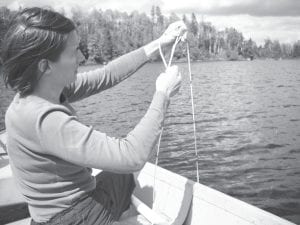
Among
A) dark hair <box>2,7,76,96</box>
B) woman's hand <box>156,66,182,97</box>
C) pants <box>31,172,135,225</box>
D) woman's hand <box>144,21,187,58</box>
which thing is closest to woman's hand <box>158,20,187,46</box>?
woman's hand <box>144,21,187,58</box>

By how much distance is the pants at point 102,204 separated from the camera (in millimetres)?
1957

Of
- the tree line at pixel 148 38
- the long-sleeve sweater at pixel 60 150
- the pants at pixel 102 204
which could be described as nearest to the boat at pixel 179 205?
the pants at pixel 102 204

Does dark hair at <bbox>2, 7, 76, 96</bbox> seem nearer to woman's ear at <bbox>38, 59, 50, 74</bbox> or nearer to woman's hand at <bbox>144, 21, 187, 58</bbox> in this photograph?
woman's ear at <bbox>38, 59, 50, 74</bbox>

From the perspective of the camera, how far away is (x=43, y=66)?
174cm

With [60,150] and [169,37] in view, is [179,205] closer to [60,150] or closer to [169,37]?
[169,37]

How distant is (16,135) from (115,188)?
2.89 ft

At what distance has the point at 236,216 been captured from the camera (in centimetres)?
282

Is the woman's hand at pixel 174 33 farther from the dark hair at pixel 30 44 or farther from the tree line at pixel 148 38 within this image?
the tree line at pixel 148 38

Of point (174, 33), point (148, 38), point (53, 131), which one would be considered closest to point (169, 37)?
point (174, 33)

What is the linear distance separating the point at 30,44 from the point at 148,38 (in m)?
112

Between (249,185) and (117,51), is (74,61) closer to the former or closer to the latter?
(249,185)

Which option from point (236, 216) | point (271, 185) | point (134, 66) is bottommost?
point (271, 185)

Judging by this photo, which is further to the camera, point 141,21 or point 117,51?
point 141,21

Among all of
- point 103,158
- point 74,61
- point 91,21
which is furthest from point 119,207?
point 91,21
